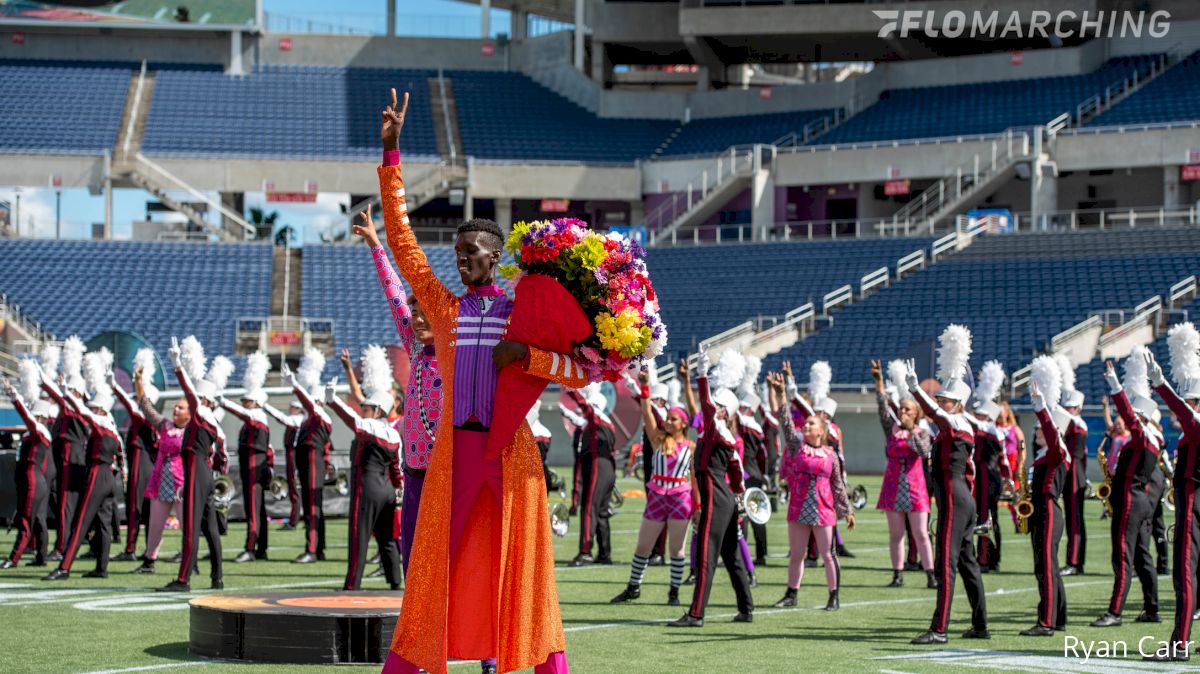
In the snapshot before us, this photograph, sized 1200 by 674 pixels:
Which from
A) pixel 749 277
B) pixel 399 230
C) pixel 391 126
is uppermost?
pixel 749 277

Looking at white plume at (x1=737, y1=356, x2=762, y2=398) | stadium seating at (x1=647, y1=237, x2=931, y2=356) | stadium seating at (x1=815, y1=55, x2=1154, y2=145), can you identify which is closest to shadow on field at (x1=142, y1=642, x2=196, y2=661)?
white plume at (x1=737, y1=356, x2=762, y2=398)

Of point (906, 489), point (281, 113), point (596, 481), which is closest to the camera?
point (906, 489)

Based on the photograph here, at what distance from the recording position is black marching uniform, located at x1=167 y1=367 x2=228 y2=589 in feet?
40.9

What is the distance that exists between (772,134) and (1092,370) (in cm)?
1503

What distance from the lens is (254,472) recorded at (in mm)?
15961

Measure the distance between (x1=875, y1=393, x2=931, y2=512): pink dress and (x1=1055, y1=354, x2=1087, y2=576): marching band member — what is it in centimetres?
114

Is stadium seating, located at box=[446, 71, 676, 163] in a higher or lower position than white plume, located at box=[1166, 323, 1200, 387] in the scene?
higher

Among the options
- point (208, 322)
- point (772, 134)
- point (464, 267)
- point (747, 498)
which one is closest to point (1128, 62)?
point (772, 134)

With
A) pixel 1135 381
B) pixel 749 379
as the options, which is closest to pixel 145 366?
pixel 749 379

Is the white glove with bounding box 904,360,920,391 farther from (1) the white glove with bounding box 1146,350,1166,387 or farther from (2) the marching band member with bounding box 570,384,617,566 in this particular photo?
(2) the marching band member with bounding box 570,384,617,566

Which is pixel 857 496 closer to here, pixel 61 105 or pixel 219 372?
pixel 219 372

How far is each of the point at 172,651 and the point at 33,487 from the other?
6006mm

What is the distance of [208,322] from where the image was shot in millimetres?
35438

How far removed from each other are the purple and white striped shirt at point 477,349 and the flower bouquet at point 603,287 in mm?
165
